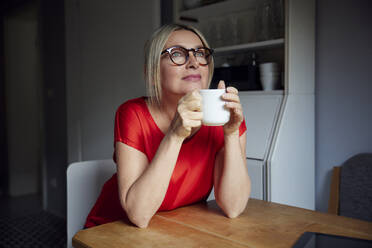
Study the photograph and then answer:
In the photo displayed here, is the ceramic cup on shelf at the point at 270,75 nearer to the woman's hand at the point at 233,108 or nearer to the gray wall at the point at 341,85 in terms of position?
the gray wall at the point at 341,85

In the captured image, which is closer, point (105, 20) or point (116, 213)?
point (116, 213)

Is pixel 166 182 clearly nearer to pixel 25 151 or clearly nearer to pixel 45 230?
pixel 45 230

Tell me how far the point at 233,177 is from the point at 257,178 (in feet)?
2.70

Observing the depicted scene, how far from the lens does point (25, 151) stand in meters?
4.39

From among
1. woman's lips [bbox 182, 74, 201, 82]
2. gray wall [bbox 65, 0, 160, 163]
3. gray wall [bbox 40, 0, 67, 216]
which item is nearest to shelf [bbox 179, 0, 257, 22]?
gray wall [bbox 65, 0, 160, 163]

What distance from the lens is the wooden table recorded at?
0.82m

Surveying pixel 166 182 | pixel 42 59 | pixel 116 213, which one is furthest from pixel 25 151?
pixel 166 182

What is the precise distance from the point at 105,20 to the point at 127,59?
46 centimetres

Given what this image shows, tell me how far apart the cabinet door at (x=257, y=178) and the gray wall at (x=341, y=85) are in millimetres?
549

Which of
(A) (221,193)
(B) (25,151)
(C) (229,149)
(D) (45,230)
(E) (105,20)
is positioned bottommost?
(D) (45,230)

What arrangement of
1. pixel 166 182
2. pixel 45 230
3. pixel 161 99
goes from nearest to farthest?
pixel 166 182, pixel 161 99, pixel 45 230

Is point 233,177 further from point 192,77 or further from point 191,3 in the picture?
point 191,3

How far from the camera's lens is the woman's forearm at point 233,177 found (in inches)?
41.8

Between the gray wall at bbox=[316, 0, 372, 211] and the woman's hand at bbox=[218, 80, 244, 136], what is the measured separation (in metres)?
1.31
